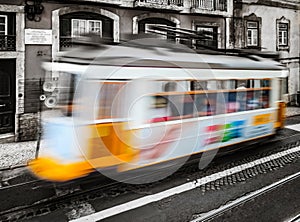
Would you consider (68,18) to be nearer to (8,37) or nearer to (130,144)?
(8,37)

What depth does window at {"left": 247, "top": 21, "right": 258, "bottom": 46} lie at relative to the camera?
1739cm

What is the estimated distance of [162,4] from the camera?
1359cm

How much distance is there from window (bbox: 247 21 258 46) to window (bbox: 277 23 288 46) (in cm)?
185

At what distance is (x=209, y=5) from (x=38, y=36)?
8.17m

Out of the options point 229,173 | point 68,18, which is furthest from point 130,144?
point 68,18

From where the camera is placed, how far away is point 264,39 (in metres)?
17.8

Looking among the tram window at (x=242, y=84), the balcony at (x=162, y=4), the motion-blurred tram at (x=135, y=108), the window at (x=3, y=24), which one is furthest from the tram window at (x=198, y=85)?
the window at (x=3, y=24)

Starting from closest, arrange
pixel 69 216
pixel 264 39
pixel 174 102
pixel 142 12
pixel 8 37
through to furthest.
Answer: pixel 69 216 → pixel 174 102 → pixel 8 37 → pixel 142 12 → pixel 264 39

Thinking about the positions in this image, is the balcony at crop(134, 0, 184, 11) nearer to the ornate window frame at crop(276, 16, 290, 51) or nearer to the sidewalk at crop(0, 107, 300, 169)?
the sidewalk at crop(0, 107, 300, 169)

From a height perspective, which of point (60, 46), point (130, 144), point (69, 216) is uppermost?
point (60, 46)

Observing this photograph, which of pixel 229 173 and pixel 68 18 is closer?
pixel 229 173

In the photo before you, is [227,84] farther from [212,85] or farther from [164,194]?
[164,194]

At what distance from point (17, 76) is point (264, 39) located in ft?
41.9

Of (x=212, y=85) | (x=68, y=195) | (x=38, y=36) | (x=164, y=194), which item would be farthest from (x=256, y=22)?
(x=68, y=195)
